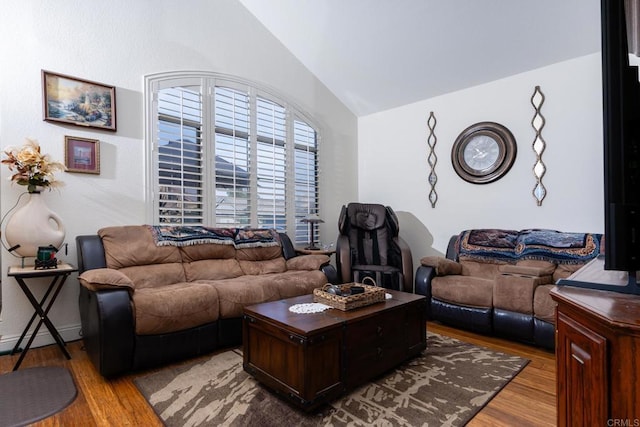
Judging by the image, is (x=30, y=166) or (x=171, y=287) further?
(x=171, y=287)

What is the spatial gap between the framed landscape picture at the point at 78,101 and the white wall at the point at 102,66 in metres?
0.06

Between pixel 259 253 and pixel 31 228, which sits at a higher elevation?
pixel 31 228

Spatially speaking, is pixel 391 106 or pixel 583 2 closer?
pixel 583 2

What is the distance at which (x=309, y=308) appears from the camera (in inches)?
89.0

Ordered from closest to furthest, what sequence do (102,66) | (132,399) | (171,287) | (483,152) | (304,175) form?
(132,399)
(171,287)
(102,66)
(483,152)
(304,175)

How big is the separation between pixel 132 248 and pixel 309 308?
1737mm

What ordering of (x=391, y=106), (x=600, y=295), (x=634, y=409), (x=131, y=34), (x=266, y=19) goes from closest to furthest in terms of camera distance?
(x=634, y=409) → (x=600, y=295) → (x=131, y=34) → (x=266, y=19) → (x=391, y=106)

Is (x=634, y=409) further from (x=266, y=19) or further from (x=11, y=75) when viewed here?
(x=266, y=19)

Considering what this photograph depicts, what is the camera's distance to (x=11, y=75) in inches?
109

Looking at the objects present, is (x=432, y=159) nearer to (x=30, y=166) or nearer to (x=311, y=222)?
(x=311, y=222)

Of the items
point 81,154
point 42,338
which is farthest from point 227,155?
point 42,338

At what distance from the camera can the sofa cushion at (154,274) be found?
2.82m

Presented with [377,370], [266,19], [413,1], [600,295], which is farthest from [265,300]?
[266,19]

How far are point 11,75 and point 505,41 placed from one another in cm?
450
